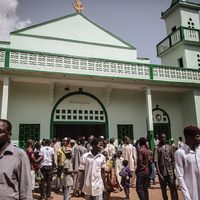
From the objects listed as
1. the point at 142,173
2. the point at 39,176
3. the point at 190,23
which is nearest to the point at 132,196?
the point at 142,173

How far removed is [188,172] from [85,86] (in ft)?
34.0

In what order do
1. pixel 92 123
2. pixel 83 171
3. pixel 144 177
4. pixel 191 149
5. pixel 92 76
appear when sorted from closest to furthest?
pixel 191 149 < pixel 83 171 < pixel 144 177 < pixel 92 76 < pixel 92 123

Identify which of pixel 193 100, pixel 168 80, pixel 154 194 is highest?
pixel 168 80

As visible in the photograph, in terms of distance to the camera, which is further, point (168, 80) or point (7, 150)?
Answer: point (168, 80)

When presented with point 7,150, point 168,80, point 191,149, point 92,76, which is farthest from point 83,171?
point 168,80

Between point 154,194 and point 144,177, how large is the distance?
260 centimetres

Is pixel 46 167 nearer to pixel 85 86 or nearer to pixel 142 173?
pixel 142 173

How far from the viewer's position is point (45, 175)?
7145 mm

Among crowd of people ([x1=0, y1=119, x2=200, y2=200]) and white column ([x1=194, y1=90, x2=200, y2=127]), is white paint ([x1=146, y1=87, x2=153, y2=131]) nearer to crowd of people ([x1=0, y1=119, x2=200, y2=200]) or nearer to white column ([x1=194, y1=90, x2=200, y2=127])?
white column ([x1=194, y1=90, x2=200, y2=127])

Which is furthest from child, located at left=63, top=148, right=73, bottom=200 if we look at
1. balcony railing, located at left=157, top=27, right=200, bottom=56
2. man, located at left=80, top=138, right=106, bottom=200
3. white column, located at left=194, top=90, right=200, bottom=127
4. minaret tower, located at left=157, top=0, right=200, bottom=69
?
balcony railing, located at left=157, top=27, right=200, bottom=56

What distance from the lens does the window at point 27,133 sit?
461 inches

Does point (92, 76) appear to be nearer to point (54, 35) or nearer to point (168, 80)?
point (54, 35)

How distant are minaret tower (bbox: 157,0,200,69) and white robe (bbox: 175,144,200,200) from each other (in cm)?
1415

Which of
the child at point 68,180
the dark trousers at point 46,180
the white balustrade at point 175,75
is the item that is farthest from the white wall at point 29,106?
the white balustrade at point 175,75
